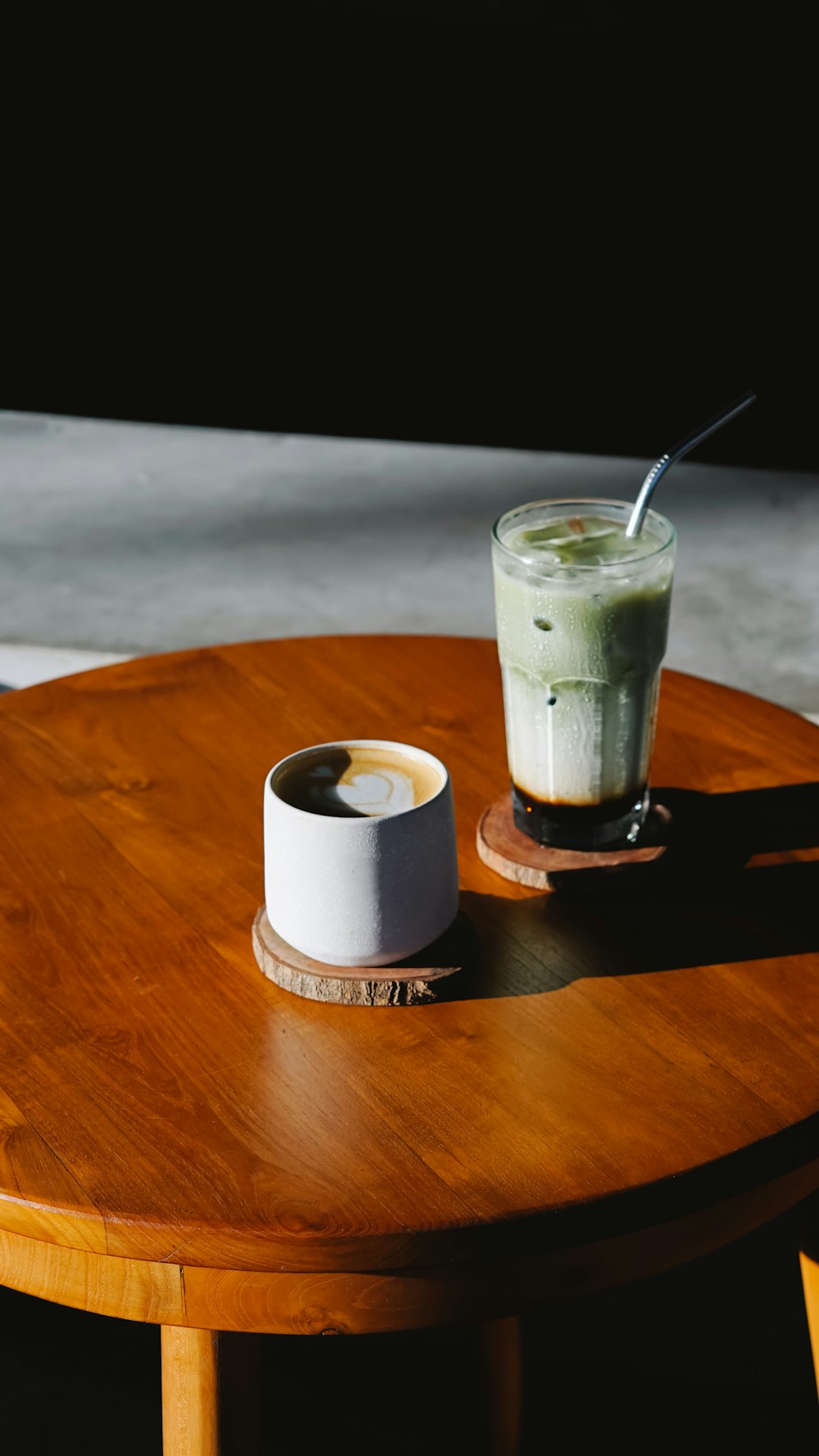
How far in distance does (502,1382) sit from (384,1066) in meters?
0.46

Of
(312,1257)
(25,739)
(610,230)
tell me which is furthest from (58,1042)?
(610,230)

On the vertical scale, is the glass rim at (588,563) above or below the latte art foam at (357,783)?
above

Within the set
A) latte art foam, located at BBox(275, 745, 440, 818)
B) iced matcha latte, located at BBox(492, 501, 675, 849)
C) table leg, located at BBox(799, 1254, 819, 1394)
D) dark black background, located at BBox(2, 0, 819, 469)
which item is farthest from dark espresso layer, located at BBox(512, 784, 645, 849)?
dark black background, located at BBox(2, 0, 819, 469)

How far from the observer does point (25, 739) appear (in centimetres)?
94

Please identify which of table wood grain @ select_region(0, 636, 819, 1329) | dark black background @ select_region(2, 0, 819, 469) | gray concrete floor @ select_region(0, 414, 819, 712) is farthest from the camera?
dark black background @ select_region(2, 0, 819, 469)

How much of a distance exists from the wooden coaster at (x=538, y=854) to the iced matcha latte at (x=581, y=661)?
0.01 m

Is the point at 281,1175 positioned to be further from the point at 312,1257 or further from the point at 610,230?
the point at 610,230

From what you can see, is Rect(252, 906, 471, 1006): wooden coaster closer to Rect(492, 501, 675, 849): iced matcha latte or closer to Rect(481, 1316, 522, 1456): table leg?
Rect(492, 501, 675, 849): iced matcha latte

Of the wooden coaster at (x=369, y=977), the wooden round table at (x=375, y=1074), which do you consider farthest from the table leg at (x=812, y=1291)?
the wooden coaster at (x=369, y=977)

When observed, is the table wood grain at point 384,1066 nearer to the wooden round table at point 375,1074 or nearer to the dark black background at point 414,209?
the wooden round table at point 375,1074

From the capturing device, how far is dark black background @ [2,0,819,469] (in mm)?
3529

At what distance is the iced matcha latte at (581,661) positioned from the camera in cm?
78

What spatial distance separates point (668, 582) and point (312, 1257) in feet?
1.29

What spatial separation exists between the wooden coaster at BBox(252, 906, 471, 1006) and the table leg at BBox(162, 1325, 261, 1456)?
0.53 ft
